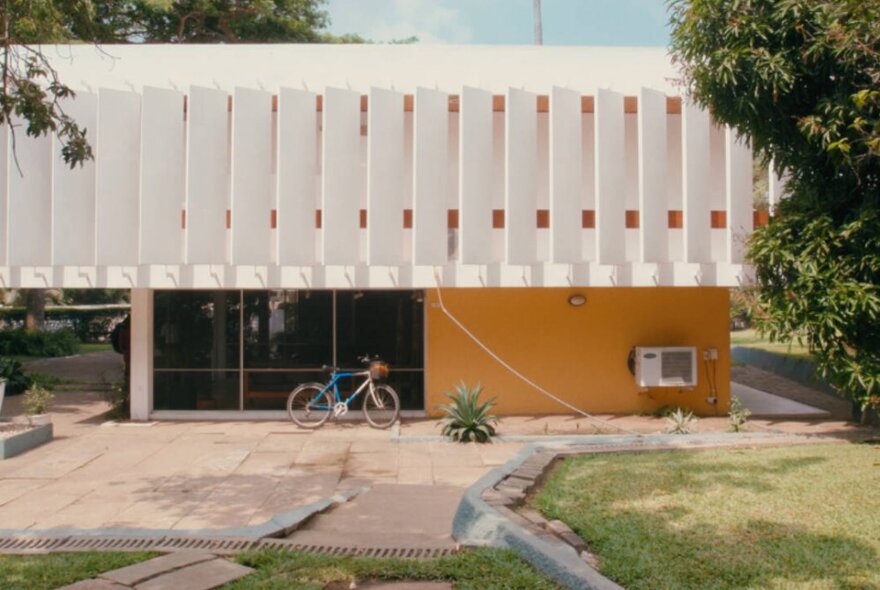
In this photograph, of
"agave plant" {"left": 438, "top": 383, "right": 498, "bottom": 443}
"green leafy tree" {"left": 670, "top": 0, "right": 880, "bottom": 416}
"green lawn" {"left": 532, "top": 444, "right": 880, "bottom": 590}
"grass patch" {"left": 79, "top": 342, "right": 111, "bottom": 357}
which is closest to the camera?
"green lawn" {"left": 532, "top": 444, "right": 880, "bottom": 590}

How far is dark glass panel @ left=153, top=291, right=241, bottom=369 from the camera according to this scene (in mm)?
13898

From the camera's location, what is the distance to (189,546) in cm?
649

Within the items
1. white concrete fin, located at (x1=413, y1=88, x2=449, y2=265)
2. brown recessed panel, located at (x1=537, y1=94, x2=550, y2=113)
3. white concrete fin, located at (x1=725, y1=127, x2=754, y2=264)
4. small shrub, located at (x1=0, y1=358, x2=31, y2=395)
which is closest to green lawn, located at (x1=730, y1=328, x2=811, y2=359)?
white concrete fin, located at (x1=725, y1=127, x2=754, y2=264)

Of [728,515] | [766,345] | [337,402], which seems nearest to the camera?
[728,515]

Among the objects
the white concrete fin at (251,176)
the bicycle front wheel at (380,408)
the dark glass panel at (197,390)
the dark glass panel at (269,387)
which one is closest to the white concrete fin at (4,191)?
the dark glass panel at (197,390)

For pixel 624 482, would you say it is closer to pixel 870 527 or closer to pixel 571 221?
pixel 870 527

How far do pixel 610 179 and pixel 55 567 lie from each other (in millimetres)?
9534

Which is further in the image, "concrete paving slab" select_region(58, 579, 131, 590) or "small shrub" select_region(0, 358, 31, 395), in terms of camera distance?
"small shrub" select_region(0, 358, 31, 395)

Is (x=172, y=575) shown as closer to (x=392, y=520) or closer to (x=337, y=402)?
(x=392, y=520)

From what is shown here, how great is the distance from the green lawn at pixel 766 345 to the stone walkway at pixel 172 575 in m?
9.14

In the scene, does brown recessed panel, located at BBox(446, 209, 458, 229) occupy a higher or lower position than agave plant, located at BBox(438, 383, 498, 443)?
higher

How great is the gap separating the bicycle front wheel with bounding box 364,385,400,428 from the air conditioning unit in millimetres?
4118

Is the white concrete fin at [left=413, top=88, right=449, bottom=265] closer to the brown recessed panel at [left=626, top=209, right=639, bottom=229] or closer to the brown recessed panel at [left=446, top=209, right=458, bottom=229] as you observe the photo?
the brown recessed panel at [left=446, top=209, right=458, bottom=229]

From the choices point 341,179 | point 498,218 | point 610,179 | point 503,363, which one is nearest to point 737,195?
point 610,179
